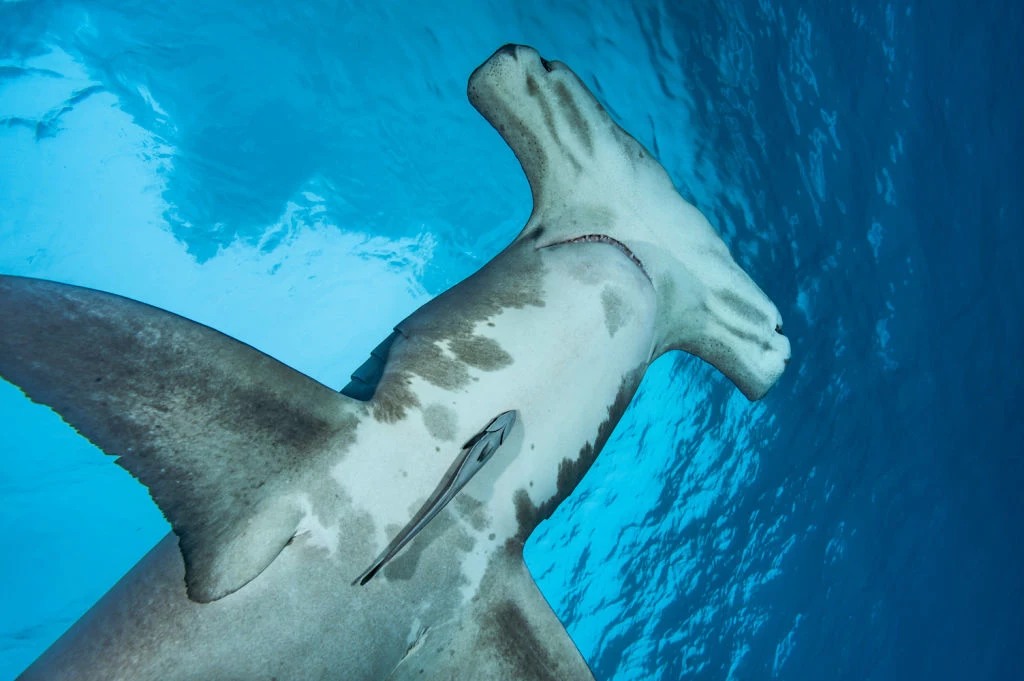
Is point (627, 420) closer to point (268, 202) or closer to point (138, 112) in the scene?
point (268, 202)

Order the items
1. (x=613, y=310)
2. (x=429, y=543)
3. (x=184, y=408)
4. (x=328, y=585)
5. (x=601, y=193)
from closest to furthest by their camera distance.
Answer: (x=184, y=408) → (x=328, y=585) → (x=429, y=543) → (x=613, y=310) → (x=601, y=193)

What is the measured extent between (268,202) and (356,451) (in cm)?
1137

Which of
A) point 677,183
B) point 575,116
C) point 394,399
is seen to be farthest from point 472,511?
point 677,183

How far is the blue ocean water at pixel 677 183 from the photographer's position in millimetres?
9508

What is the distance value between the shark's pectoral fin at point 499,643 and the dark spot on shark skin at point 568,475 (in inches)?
5.4

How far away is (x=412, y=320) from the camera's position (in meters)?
2.44

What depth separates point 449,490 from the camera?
188cm

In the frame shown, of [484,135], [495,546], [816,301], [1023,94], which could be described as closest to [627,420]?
[816,301]

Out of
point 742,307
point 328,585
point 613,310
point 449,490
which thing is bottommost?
point 328,585

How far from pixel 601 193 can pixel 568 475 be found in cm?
139

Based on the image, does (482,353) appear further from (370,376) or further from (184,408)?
(184,408)

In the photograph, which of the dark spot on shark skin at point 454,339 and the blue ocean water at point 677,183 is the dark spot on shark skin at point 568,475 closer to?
the dark spot on shark skin at point 454,339

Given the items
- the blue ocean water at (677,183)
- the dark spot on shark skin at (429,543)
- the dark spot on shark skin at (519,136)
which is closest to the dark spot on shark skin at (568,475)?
the dark spot on shark skin at (429,543)

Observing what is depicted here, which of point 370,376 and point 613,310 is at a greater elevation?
point 613,310
